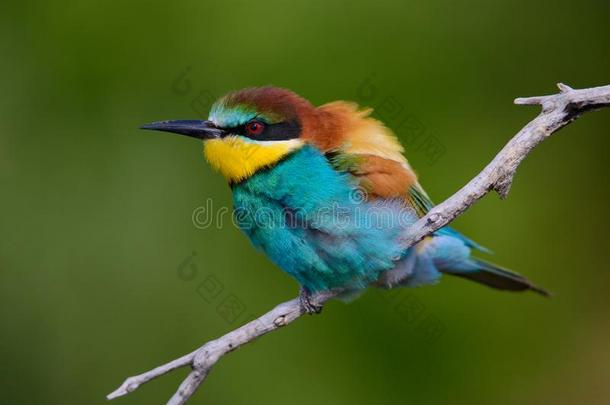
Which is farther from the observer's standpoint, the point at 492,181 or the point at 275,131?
the point at 275,131

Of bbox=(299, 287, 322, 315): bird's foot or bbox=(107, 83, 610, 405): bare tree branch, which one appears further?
bbox=(299, 287, 322, 315): bird's foot

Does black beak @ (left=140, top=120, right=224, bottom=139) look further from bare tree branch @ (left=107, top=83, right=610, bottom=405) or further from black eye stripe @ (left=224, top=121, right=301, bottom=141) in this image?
bare tree branch @ (left=107, top=83, right=610, bottom=405)

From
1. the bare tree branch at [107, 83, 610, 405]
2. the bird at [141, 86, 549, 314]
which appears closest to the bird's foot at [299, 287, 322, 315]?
the bird at [141, 86, 549, 314]

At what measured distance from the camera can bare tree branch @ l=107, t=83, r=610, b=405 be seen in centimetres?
225

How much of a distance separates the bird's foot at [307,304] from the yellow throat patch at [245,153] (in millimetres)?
437

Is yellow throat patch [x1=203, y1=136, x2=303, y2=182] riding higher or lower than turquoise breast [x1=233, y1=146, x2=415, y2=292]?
higher

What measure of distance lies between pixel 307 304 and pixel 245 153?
0.54 metres

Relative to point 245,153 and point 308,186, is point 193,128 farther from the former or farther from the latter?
point 308,186

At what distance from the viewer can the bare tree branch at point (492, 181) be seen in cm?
225

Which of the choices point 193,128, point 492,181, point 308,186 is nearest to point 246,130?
point 193,128

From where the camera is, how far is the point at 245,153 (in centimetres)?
279

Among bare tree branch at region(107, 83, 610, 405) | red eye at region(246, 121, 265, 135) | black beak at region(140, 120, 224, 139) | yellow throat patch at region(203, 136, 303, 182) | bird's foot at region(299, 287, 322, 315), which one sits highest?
black beak at region(140, 120, 224, 139)

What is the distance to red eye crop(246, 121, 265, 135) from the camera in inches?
110

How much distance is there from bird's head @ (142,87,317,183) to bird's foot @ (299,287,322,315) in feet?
1.44
